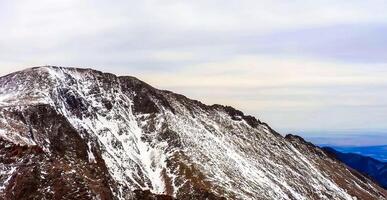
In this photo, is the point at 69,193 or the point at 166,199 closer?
the point at 69,193

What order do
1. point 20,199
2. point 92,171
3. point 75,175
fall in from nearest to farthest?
1. point 20,199
2. point 75,175
3. point 92,171

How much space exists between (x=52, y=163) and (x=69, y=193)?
15383 mm

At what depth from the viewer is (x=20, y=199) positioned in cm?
16675

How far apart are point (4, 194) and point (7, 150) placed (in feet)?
62.0

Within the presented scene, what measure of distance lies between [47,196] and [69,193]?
5921 mm

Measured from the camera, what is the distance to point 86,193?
17000cm

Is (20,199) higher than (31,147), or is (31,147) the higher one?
(31,147)

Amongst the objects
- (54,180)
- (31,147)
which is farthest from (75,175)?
(31,147)

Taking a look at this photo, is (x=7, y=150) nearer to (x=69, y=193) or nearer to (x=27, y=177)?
(x=27, y=177)

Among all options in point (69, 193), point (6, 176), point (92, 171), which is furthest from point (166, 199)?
point (6, 176)

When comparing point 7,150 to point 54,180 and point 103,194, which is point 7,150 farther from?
point 103,194

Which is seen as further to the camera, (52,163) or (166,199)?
(166,199)

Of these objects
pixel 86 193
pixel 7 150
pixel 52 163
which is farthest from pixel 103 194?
pixel 7 150

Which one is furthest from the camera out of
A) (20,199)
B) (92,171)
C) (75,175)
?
(92,171)
